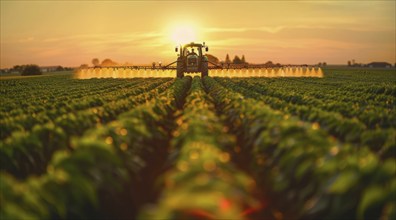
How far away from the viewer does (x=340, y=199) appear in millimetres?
5000

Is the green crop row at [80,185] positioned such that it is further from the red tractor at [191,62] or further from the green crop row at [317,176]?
the red tractor at [191,62]

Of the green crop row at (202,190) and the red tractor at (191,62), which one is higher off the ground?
the red tractor at (191,62)

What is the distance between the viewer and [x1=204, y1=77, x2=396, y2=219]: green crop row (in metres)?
4.83

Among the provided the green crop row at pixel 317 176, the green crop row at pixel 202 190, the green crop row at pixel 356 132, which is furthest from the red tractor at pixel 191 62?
the green crop row at pixel 202 190

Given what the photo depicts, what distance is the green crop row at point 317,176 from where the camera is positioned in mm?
4834

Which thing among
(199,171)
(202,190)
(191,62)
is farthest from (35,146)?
(191,62)

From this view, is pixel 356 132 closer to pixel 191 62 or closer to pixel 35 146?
pixel 35 146

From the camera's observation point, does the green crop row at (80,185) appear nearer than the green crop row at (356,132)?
Yes

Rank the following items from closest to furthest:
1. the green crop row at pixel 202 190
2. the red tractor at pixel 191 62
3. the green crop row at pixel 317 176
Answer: the green crop row at pixel 202 190 < the green crop row at pixel 317 176 < the red tractor at pixel 191 62

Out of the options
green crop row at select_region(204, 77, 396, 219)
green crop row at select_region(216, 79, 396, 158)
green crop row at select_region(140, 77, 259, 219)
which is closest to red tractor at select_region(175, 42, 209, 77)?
green crop row at select_region(216, 79, 396, 158)

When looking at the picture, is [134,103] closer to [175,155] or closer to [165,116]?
[165,116]

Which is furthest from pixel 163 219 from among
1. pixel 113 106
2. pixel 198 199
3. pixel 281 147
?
pixel 113 106

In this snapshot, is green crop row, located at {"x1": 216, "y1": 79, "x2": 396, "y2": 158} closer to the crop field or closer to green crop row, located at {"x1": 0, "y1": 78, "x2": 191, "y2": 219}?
the crop field

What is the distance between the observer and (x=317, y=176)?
552cm
